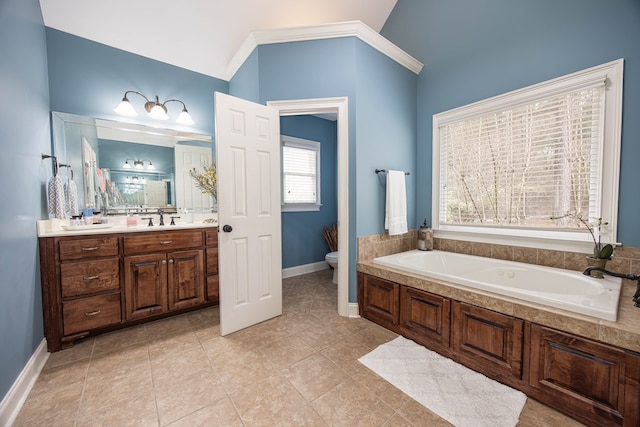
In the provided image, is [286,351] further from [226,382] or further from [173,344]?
[173,344]

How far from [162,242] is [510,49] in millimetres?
3688

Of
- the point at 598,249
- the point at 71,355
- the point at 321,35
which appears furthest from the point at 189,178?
the point at 598,249

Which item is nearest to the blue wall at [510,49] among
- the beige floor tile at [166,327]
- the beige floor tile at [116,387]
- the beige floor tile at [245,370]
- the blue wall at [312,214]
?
the blue wall at [312,214]

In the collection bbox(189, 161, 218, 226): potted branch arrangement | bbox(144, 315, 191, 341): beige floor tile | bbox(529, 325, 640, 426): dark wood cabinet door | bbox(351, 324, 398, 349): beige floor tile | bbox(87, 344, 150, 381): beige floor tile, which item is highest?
bbox(189, 161, 218, 226): potted branch arrangement

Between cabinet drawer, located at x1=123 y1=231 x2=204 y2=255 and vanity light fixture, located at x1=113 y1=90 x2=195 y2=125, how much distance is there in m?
1.34

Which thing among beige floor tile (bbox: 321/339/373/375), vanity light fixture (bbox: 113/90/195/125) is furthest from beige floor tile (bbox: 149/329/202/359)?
vanity light fixture (bbox: 113/90/195/125)

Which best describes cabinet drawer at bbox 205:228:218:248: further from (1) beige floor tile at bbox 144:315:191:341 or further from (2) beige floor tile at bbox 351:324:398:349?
(2) beige floor tile at bbox 351:324:398:349

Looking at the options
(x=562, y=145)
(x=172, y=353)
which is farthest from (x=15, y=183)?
(x=562, y=145)

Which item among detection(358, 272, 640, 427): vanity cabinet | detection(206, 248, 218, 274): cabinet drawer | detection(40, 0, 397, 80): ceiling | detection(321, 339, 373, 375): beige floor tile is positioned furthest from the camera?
detection(206, 248, 218, 274): cabinet drawer

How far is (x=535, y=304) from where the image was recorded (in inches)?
54.9

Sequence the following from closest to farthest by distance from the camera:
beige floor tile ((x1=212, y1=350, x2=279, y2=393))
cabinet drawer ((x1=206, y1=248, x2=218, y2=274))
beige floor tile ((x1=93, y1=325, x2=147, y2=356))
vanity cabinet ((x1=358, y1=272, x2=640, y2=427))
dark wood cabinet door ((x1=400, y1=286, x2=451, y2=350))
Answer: vanity cabinet ((x1=358, y1=272, x2=640, y2=427)) < beige floor tile ((x1=212, y1=350, x2=279, y2=393)) < dark wood cabinet door ((x1=400, y1=286, x2=451, y2=350)) < beige floor tile ((x1=93, y1=325, x2=147, y2=356)) < cabinet drawer ((x1=206, y1=248, x2=218, y2=274))

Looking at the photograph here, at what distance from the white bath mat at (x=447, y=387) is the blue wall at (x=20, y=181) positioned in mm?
2136

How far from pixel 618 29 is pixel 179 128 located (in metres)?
4.00

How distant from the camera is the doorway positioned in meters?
2.30
